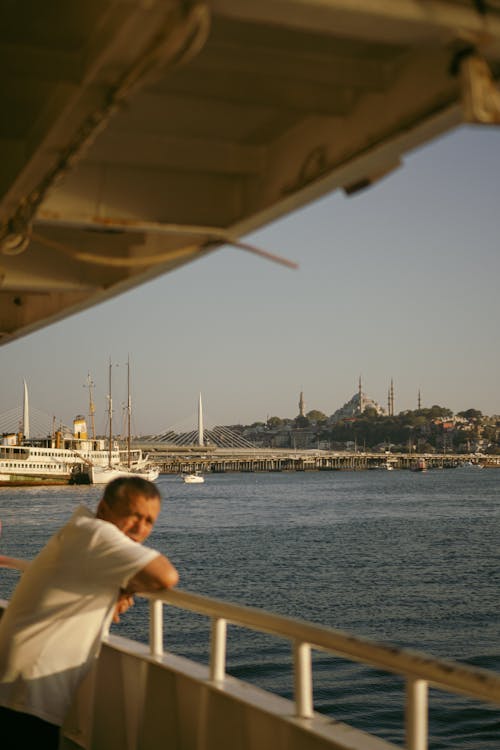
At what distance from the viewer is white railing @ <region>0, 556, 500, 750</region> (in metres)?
2.80

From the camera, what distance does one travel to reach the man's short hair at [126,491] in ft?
10.3

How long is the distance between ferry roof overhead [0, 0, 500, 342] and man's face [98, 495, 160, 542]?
0.75 m

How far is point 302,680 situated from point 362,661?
1.39ft

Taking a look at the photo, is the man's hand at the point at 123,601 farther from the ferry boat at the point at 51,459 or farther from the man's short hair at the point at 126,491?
the ferry boat at the point at 51,459

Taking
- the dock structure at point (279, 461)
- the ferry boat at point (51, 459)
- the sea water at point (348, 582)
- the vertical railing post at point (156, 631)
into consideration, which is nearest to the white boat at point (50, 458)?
the ferry boat at point (51, 459)

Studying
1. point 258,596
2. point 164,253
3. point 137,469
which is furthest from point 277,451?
point 164,253

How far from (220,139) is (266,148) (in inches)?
6.0

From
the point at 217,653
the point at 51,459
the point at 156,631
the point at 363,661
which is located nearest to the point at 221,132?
the point at 363,661

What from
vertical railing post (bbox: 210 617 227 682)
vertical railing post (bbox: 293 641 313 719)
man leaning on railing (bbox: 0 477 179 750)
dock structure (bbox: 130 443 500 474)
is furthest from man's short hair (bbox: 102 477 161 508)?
dock structure (bbox: 130 443 500 474)

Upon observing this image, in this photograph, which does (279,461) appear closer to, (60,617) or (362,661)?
(362,661)

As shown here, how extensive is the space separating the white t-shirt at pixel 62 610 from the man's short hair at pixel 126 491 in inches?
5.9

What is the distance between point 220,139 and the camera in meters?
3.36

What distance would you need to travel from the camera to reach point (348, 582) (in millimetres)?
37500

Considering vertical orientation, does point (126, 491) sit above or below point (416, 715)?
above
